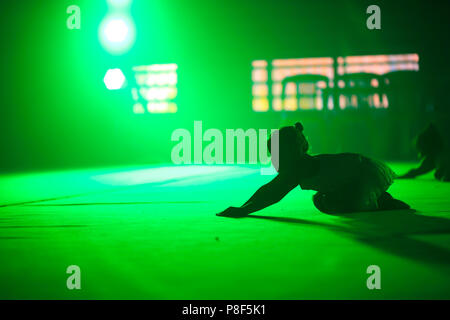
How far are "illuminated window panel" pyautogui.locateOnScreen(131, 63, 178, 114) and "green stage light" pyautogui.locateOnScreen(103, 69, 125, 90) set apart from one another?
0.28 meters

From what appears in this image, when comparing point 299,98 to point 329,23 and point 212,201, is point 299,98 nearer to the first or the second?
point 329,23

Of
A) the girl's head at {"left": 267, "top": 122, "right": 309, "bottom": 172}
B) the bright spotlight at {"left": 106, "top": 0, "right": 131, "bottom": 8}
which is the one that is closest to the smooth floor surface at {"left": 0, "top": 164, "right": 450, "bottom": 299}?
the girl's head at {"left": 267, "top": 122, "right": 309, "bottom": 172}

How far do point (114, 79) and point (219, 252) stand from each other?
9252 millimetres

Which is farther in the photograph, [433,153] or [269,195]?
[433,153]

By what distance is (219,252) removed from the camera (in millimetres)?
1540

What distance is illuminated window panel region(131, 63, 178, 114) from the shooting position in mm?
10195

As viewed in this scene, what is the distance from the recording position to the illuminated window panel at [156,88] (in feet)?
33.4

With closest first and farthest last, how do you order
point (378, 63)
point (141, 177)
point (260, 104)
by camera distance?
point (141, 177) → point (378, 63) → point (260, 104)

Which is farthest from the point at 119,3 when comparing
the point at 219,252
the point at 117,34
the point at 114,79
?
the point at 219,252

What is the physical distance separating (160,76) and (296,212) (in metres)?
8.19

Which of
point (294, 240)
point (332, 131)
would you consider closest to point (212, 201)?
point (294, 240)

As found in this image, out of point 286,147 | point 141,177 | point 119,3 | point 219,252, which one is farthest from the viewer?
point 119,3

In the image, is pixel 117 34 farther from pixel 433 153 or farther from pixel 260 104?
pixel 433 153

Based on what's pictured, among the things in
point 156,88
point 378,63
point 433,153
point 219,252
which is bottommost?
point 219,252
